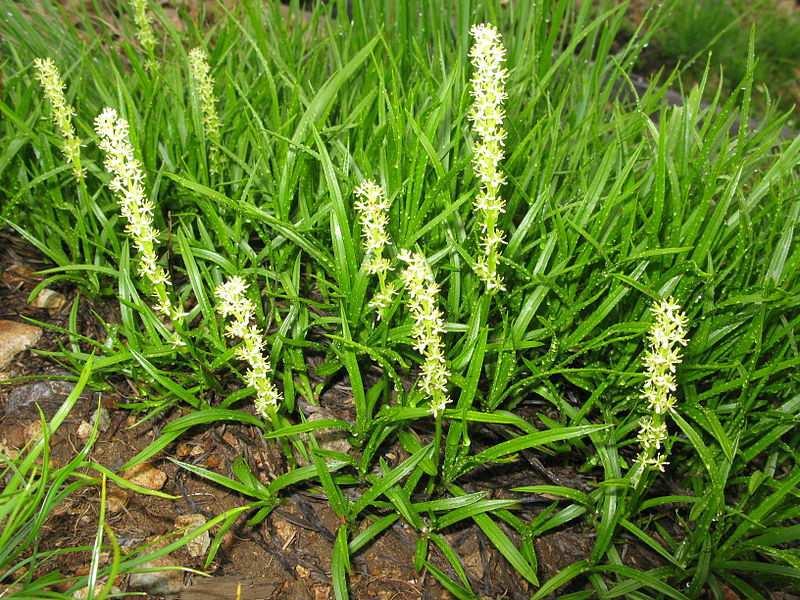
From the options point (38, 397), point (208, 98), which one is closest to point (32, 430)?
point (38, 397)

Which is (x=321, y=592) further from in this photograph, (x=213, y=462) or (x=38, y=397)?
(x=38, y=397)

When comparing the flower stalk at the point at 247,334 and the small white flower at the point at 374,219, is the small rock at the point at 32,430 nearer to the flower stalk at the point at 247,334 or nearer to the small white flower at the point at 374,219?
the flower stalk at the point at 247,334

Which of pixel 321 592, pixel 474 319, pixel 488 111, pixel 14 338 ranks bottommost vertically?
pixel 321 592

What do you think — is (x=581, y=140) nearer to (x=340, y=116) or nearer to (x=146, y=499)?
(x=340, y=116)

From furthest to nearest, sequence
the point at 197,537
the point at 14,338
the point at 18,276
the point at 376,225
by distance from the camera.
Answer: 1. the point at 18,276
2. the point at 14,338
3. the point at 197,537
4. the point at 376,225

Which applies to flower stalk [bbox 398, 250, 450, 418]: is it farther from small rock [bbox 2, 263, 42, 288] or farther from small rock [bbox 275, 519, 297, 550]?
small rock [bbox 2, 263, 42, 288]

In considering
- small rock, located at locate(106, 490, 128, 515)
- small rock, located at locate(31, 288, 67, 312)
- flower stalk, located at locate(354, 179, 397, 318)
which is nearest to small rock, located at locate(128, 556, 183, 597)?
small rock, located at locate(106, 490, 128, 515)

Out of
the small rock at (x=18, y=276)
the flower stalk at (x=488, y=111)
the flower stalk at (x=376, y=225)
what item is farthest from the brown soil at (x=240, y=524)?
the flower stalk at (x=488, y=111)
